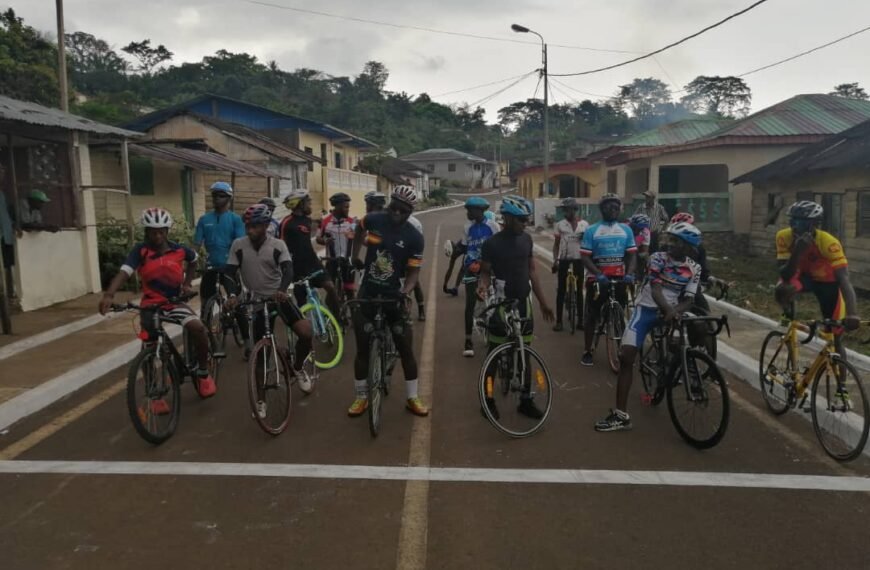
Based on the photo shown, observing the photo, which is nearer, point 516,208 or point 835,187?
point 516,208

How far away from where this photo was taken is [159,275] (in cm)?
545

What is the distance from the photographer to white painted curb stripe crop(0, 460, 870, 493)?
4.40 meters

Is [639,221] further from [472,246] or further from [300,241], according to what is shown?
[300,241]

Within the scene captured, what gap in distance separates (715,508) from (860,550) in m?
0.74

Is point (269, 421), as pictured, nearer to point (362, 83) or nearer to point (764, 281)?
point (764, 281)

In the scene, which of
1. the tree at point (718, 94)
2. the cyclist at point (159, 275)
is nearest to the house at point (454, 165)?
the tree at point (718, 94)

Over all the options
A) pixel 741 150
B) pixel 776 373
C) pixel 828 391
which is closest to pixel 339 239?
pixel 776 373

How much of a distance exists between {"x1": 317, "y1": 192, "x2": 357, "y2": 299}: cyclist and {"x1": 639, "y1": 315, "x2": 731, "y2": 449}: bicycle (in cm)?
474

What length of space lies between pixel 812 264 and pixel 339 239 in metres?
Answer: 5.67

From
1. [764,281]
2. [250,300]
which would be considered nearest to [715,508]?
[250,300]

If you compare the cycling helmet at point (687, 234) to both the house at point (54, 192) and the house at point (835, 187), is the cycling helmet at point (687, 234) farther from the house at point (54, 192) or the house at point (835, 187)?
the house at point (835, 187)

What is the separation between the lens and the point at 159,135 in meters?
27.7

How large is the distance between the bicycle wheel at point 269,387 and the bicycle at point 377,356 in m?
0.71

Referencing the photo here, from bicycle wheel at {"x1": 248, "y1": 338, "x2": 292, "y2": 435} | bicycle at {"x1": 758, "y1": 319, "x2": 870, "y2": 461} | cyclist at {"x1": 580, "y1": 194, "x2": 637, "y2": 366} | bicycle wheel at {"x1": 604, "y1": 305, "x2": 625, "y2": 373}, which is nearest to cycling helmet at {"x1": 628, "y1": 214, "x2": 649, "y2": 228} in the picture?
cyclist at {"x1": 580, "y1": 194, "x2": 637, "y2": 366}
